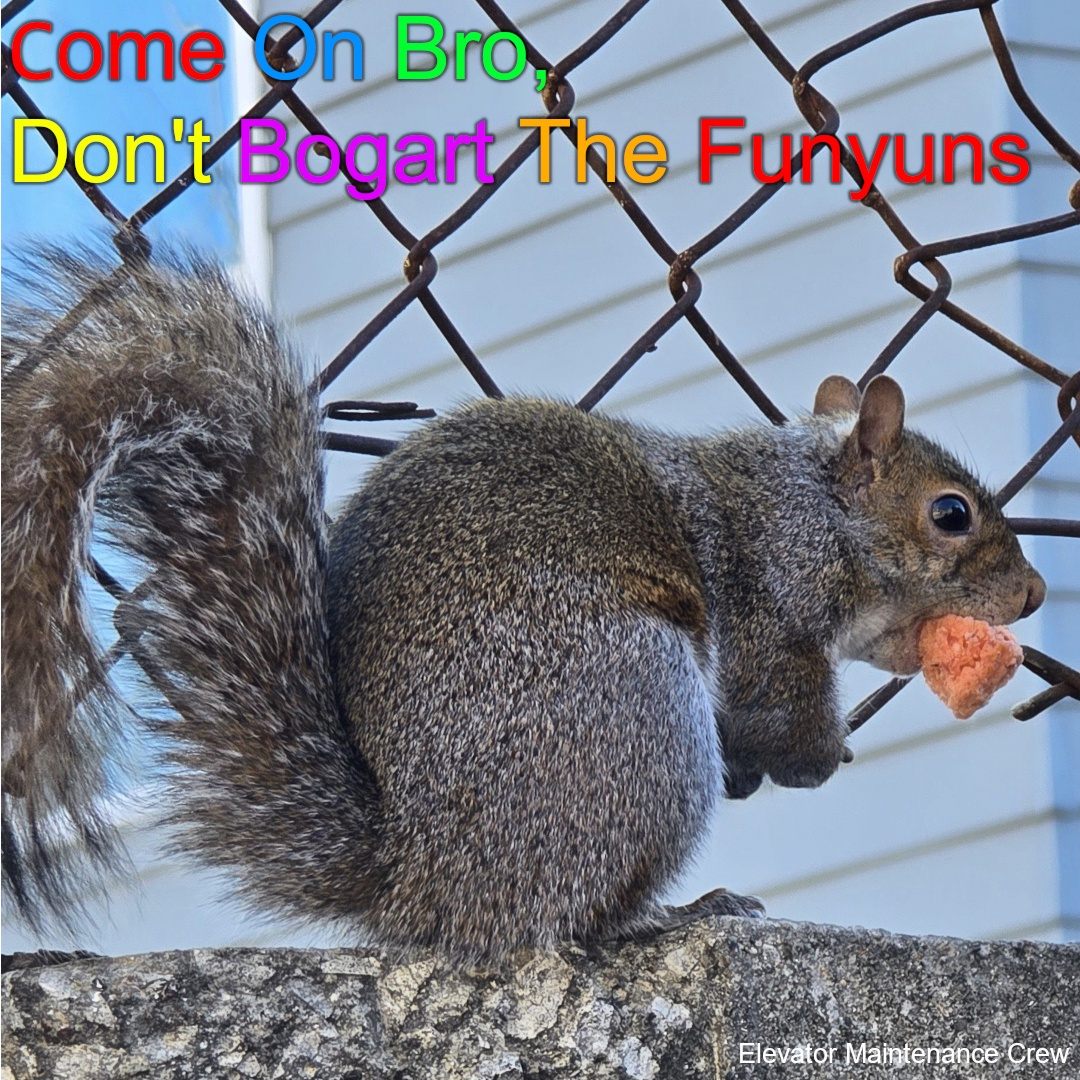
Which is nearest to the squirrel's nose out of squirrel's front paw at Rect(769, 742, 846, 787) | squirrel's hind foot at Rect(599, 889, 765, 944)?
squirrel's front paw at Rect(769, 742, 846, 787)

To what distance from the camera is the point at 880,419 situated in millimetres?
1673

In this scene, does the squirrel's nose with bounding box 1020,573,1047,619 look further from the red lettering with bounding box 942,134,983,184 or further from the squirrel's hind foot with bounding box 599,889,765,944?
the red lettering with bounding box 942,134,983,184

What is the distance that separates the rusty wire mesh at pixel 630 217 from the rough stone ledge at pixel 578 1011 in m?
0.23

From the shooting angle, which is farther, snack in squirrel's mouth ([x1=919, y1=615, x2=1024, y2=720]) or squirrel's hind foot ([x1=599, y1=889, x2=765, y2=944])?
snack in squirrel's mouth ([x1=919, y1=615, x2=1024, y2=720])

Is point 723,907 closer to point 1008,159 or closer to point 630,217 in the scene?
point 630,217

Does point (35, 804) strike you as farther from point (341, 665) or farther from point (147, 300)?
point (147, 300)

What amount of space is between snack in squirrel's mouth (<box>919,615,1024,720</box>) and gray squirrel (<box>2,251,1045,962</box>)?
0.28 m

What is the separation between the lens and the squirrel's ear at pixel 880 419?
5.41 ft

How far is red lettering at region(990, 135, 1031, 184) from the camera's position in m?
2.37

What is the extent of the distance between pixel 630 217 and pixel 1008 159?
1.16 m

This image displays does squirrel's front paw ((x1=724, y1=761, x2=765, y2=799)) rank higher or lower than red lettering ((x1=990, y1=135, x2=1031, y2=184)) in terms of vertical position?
lower

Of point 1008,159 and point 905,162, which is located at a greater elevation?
point 905,162

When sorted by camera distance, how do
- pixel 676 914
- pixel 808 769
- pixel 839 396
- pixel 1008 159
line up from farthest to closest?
pixel 1008 159 < pixel 839 396 < pixel 808 769 < pixel 676 914

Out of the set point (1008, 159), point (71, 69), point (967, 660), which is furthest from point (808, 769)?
point (1008, 159)
